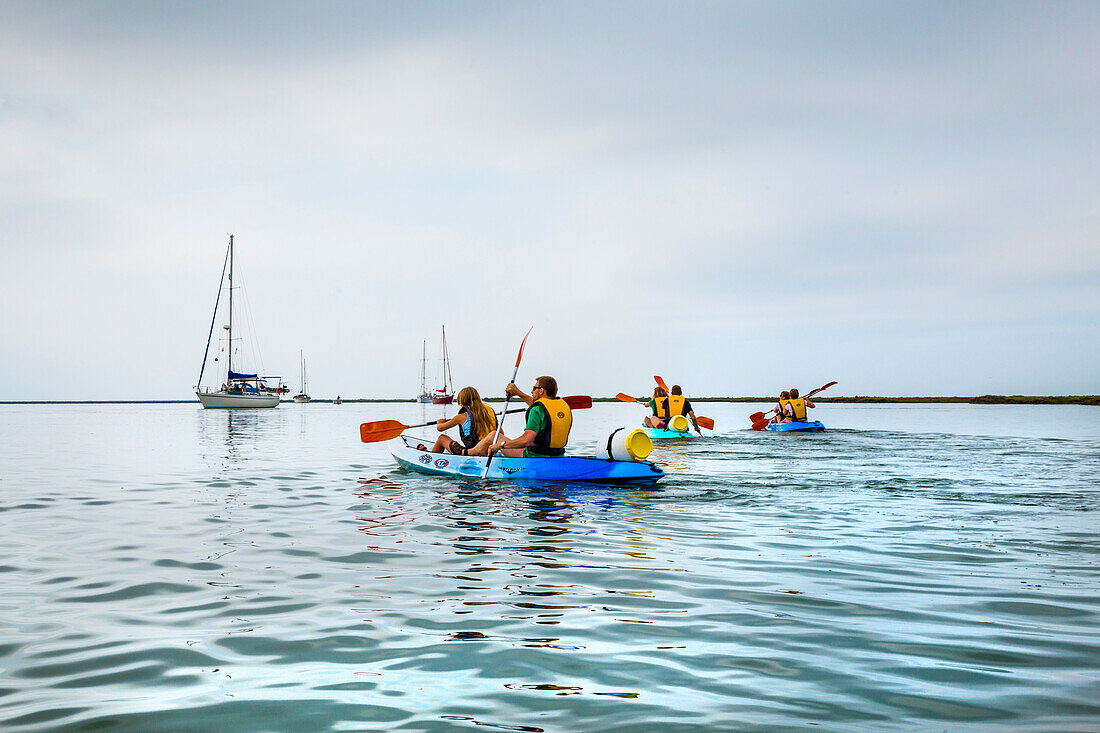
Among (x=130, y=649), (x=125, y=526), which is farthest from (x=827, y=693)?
(x=125, y=526)

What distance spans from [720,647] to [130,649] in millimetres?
3700

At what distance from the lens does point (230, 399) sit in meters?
68.4

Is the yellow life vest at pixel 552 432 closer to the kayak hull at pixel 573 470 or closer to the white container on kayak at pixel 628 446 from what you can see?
the kayak hull at pixel 573 470

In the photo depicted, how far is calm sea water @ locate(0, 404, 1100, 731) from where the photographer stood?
368 cm

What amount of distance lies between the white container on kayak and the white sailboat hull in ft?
204

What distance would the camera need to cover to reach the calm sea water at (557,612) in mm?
3680

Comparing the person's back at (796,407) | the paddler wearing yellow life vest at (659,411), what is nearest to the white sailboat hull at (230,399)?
the paddler wearing yellow life vest at (659,411)

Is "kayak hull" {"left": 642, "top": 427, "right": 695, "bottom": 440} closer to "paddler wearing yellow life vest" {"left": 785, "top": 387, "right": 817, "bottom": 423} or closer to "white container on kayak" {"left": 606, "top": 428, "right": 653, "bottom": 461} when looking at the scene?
"paddler wearing yellow life vest" {"left": 785, "top": 387, "right": 817, "bottom": 423}

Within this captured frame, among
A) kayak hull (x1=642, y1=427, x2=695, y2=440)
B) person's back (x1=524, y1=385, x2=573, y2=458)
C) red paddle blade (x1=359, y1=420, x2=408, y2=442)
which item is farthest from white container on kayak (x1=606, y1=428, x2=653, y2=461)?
kayak hull (x1=642, y1=427, x2=695, y2=440)

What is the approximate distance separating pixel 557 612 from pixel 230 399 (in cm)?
6960

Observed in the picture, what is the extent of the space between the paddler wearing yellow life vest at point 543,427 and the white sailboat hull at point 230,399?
61126 millimetres

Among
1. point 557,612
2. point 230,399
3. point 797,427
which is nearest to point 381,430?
point 557,612

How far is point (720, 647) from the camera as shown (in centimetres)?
458

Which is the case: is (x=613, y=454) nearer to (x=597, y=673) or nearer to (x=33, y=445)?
(x=597, y=673)
